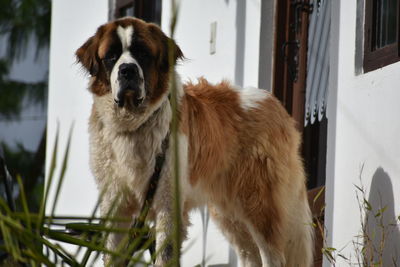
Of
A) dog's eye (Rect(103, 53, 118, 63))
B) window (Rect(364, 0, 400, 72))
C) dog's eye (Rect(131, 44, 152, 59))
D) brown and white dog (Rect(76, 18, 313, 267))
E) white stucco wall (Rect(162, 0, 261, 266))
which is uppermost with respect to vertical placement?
white stucco wall (Rect(162, 0, 261, 266))

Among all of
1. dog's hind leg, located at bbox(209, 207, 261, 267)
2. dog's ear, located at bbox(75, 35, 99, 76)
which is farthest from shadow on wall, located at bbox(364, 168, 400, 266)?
dog's ear, located at bbox(75, 35, 99, 76)

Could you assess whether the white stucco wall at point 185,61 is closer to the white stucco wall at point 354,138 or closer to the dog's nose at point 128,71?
the dog's nose at point 128,71

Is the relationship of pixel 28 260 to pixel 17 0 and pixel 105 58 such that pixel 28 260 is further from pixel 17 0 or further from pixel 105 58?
pixel 17 0

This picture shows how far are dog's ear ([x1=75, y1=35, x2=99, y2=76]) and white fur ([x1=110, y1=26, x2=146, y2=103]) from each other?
18 cm

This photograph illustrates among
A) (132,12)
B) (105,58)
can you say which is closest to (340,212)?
(105,58)

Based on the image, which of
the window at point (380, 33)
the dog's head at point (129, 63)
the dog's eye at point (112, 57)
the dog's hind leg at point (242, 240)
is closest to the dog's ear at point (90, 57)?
the dog's head at point (129, 63)

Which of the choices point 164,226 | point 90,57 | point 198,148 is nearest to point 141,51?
point 90,57

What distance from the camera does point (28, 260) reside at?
3.81 ft

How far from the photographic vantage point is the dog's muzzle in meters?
4.41

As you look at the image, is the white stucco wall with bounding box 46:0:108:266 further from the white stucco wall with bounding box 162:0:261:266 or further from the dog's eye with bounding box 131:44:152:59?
the dog's eye with bounding box 131:44:152:59

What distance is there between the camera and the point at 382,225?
3922 mm

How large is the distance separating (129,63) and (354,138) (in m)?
1.16

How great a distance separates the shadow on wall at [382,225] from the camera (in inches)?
159

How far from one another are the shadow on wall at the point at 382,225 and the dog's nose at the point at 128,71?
1.22 metres
